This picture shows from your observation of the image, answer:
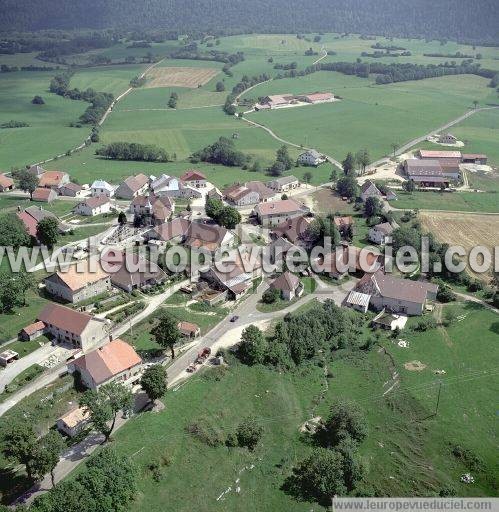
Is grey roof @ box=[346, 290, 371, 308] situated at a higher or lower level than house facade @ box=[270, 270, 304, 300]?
lower

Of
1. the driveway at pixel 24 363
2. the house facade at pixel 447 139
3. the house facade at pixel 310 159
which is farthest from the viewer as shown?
the house facade at pixel 447 139

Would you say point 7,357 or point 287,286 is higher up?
point 7,357

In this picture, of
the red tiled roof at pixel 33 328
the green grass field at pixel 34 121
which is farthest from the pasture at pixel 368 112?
the red tiled roof at pixel 33 328

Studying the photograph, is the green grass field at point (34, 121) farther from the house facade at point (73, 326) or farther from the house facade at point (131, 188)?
the house facade at point (73, 326)

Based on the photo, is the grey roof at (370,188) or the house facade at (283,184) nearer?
the grey roof at (370,188)

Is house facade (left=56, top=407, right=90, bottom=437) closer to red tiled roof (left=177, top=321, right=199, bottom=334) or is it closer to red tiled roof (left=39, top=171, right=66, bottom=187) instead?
red tiled roof (left=177, top=321, right=199, bottom=334)

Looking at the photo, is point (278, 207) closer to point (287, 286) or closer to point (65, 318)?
point (287, 286)

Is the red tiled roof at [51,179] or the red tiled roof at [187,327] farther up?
the red tiled roof at [51,179]

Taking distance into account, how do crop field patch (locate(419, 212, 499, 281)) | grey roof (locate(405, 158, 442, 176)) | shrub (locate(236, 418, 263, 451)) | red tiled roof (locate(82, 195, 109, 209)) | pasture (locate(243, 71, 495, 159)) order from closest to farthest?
1. shrub (locate(236, 418, 263, 451))
2. crop field patch (locate(419, 212, 499, 281))
3. red tiled roof (locate(82, 195, 109, 209))
4. grey roof (locate(405, 158, 442, 176))
5. pasture (locate(243, 71, 495, 159))

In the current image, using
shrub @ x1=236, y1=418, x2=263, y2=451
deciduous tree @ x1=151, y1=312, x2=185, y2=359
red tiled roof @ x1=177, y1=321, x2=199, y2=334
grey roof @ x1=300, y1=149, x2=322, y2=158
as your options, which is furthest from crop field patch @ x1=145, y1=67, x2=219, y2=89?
shrub @ x1=236, y1=418, x2=263, y2=451

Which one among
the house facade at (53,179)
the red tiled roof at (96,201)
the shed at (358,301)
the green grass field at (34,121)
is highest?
the green grass field at (34,121)

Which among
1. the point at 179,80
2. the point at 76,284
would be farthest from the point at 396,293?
the point at 179,80

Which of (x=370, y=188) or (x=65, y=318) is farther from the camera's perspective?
(x=370, y=188)
